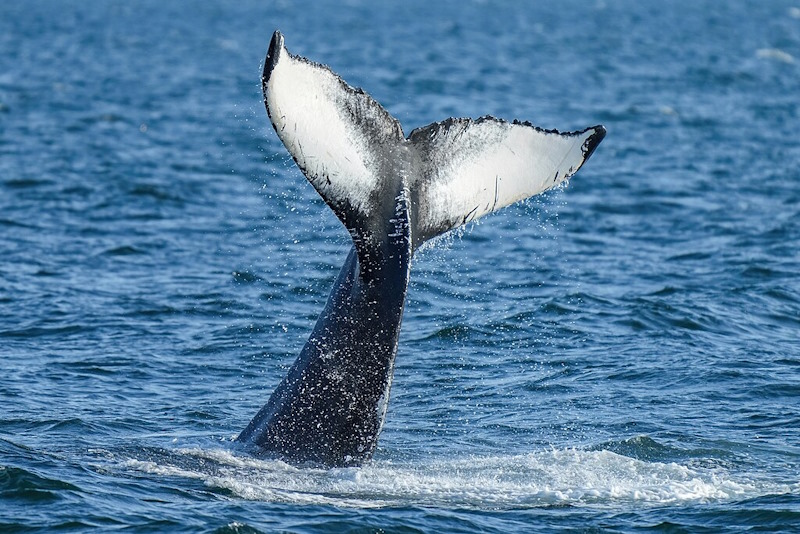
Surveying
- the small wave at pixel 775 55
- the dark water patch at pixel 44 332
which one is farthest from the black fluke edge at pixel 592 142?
the small wave at pixel 775 55

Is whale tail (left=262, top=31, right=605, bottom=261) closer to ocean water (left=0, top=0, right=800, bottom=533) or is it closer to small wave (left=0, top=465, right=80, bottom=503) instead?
ocean water (left=0, top=0, right=800, bottom=533)

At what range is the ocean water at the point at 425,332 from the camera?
9906 mm

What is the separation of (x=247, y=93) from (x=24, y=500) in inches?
1255

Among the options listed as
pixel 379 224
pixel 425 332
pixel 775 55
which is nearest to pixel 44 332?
pixel 425 332

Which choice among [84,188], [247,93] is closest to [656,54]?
[247,93]

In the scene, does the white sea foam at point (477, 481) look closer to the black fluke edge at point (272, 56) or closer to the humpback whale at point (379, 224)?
the humpback whale at point (379, 224)

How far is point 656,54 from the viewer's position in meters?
55.8

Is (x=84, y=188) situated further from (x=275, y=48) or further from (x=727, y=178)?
(x=275, y=48)

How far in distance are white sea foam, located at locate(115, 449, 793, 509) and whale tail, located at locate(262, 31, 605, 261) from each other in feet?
5.55

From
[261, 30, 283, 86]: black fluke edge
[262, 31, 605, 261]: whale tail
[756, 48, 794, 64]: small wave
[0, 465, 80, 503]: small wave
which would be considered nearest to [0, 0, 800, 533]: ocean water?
[0, 465, 80, 503]: small wave

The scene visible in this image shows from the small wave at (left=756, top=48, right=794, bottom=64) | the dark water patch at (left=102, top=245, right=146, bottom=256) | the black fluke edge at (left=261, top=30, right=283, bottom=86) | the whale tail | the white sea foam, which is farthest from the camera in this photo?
the small wave at (left=756, top=48, right=794, bottom=64)

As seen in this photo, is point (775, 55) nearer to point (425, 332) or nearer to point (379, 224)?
point (425, 332)

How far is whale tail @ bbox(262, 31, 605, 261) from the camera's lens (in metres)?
8.89

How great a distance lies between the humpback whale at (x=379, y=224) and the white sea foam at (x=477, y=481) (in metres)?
0.20
